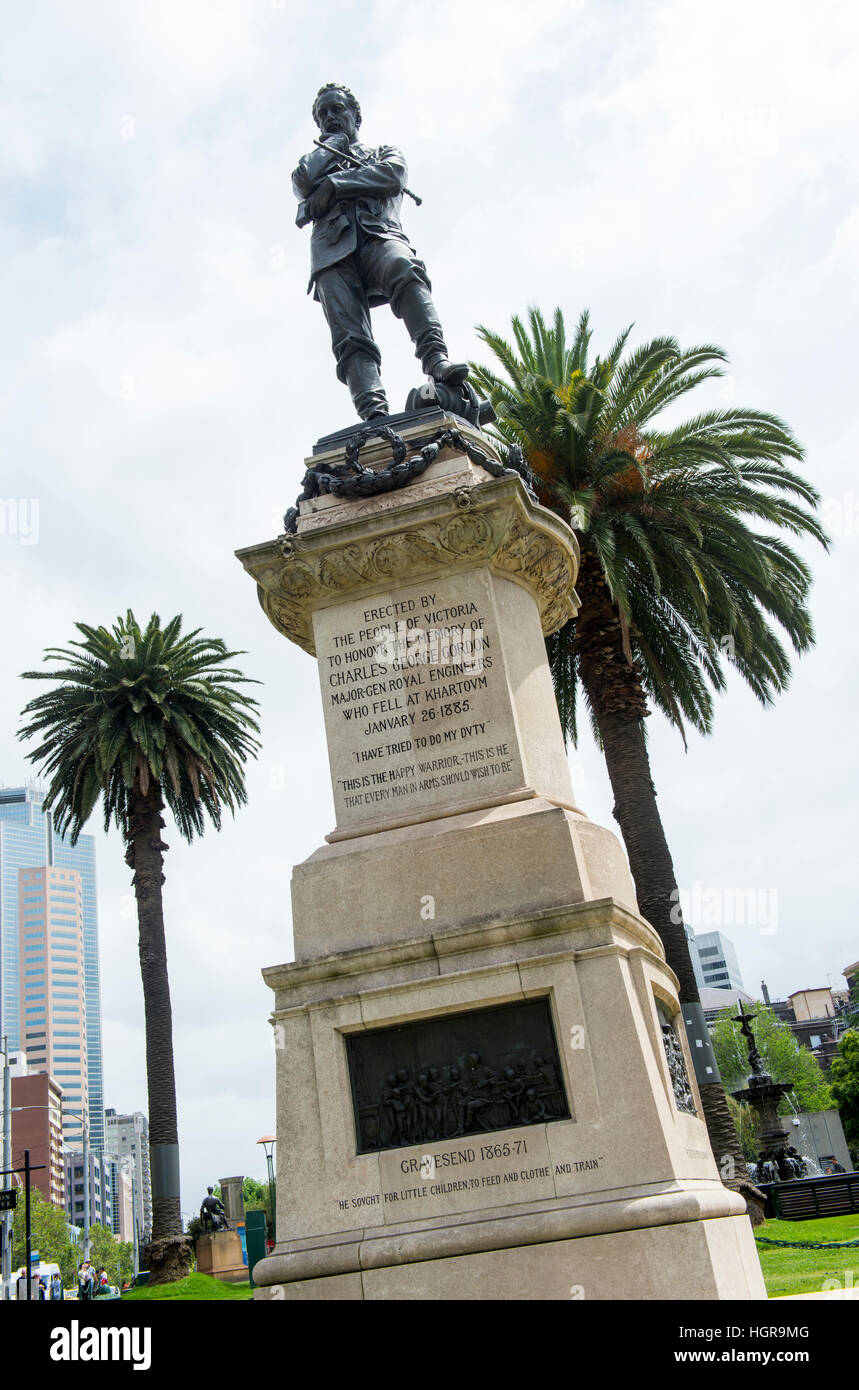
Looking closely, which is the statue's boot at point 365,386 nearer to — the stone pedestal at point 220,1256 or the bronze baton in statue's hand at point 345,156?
the bronze baton in statue's hand at point 345,156

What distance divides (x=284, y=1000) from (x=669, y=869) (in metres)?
14.5

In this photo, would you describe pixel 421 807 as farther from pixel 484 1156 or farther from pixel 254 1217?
pixel 254 1217

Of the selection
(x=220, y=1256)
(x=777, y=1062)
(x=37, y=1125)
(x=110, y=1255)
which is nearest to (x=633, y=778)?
(x=220, y=1256)

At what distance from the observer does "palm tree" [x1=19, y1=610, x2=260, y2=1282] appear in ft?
105

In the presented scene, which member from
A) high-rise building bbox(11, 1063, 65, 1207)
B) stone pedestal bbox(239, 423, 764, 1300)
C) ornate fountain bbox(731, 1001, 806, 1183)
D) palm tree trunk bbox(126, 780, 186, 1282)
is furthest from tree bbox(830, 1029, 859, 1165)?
high-rise building bbox(11, 1063, 65, 1207)

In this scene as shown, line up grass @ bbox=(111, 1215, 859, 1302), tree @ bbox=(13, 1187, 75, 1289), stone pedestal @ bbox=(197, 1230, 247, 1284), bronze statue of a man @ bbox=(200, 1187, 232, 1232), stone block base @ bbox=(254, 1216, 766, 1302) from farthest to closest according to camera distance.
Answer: tree @ bbox=(13, 1187, 75, 1289)
bronze statue of a man @ bbox=(200, 1187, 232, 1232)
stone pedestal @ bbox=(197, 1230, 247, 1284)
grass @ bbox=(111, 1215, 859, 1302)
stone block base @ bbox=(254, 1216, 766, 1302)

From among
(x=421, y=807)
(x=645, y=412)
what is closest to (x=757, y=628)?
(x=645, y=412)

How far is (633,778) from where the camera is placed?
68.8ft

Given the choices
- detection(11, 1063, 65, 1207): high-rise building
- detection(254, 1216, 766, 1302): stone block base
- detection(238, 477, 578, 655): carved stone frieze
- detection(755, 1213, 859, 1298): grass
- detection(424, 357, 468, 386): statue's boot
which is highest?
detection(11, 1063, 65, 1207): high-rise building

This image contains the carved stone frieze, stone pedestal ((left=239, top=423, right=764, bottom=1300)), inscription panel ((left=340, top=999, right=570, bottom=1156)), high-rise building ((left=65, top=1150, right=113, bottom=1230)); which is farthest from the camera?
high-rise building ((left=65, top=1150, right=113, bottom=1230))

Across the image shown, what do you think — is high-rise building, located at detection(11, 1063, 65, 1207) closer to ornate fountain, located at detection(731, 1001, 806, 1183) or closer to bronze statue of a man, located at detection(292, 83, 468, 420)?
ornate fountain, located at detection(731, 1001, 806, 1183)

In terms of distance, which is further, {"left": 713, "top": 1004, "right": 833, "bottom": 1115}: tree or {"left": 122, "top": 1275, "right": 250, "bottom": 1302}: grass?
{"left": 713, "top": 1004, "right": 833, "bottom": 1115}: tree

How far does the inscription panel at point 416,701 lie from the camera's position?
7.45 metres

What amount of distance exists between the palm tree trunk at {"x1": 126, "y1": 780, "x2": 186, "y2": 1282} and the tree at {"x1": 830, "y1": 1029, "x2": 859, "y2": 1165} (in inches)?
2153
